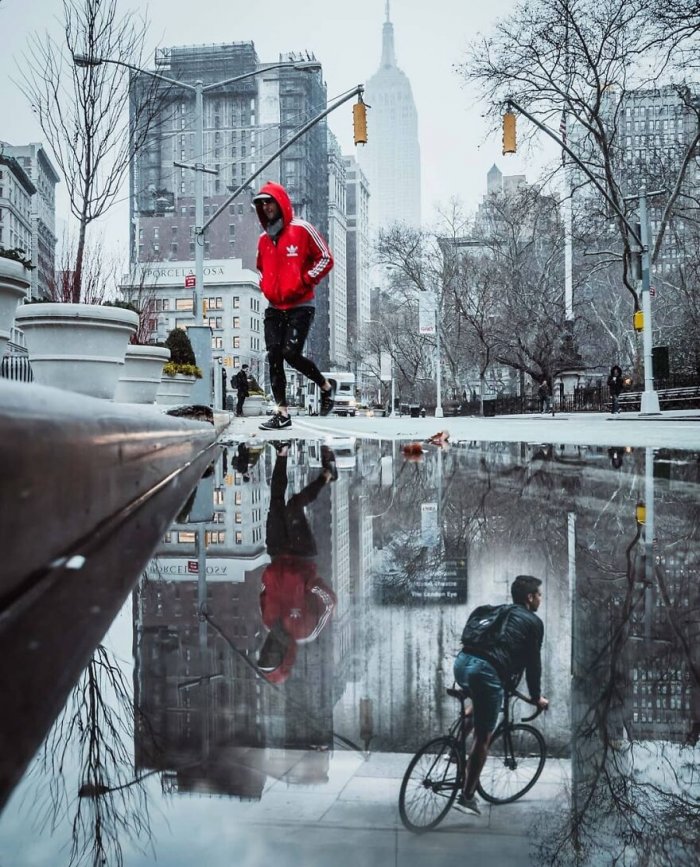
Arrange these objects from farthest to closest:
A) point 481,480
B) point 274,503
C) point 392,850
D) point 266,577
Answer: point 481,480
point 274,503
point 266,577
point 392,850

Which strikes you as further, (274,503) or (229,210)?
(229,210)

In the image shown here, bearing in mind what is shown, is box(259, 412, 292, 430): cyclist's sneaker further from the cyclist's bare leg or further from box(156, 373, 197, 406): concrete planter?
the cyclist's bare leg

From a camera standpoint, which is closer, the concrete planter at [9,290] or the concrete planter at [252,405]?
the concrete planter at [9,290]

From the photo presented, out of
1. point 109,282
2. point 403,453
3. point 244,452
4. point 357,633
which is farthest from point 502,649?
point 109,282

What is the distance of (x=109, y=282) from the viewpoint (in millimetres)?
14695

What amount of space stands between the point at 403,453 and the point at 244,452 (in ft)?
6.05

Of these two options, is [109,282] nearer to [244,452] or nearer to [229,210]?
[244,452]

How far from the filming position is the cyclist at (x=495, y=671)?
3.54ft

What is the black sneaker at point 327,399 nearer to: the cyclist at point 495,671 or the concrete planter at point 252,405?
the cyclist at point 495,671

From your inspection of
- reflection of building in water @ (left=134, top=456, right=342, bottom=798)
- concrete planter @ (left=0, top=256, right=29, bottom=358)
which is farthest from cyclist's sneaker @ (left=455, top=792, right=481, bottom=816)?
concrete planter @ (left=0, top=256, right=29, bottom=358)

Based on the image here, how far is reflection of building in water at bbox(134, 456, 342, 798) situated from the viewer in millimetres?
1066

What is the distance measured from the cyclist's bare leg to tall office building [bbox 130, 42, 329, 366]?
11163 cm

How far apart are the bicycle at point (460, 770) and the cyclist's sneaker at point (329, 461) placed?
4.30 meters

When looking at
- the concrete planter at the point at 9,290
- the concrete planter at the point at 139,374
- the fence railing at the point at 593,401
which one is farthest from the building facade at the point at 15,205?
the concrete planter at the point at 9,290
